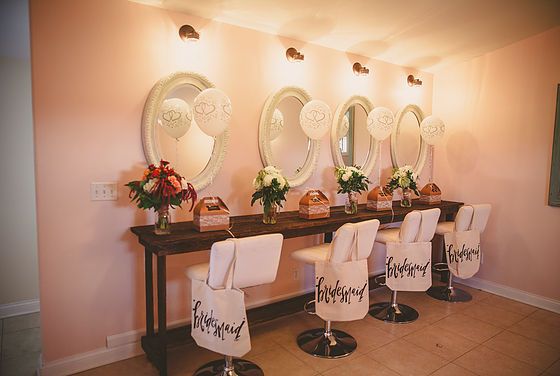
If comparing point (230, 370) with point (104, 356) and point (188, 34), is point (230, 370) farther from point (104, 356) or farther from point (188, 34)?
point (188, 34)

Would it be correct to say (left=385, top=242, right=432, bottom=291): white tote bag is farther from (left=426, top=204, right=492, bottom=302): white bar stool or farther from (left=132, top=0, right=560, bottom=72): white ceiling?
(left=132, top=0, right=560, bottom=72): white ceiling

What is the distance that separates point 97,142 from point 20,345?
5.72ft

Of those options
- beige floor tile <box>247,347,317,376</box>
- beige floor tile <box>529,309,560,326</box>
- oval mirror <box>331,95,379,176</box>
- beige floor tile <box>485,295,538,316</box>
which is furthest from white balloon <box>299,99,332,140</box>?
beige floor tile <box>529,309,560,326</box>

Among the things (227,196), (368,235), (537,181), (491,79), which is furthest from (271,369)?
(491,79)

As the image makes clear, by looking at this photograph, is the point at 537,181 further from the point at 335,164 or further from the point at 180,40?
the point at 180,40

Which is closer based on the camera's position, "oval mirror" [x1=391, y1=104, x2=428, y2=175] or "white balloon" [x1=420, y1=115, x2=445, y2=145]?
"white balloon" [x1=420, y1=115, x2=445, y2=145]

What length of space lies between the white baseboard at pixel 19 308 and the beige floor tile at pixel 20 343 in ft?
1.33

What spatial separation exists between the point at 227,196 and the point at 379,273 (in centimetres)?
211

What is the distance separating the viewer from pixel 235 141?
2893mm

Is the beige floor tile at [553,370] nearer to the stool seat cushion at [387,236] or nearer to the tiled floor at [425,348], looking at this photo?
the tiled floor at [425,348]

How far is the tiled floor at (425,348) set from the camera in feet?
7.73

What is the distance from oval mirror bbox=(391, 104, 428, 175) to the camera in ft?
13.2

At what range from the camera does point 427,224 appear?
3008 mm

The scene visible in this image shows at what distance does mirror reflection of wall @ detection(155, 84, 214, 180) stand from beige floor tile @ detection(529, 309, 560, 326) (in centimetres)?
316
